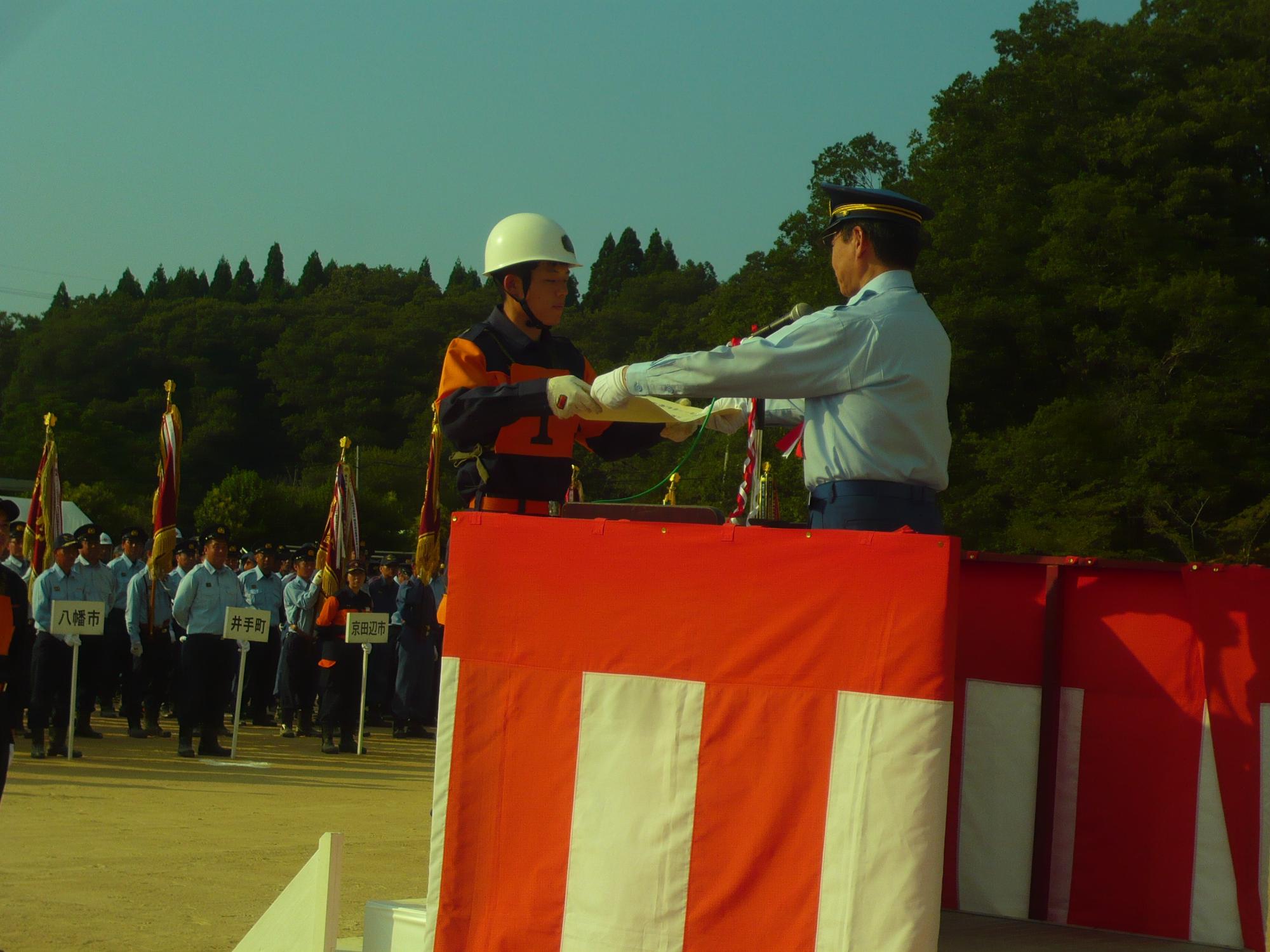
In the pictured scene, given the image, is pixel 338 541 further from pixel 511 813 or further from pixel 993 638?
pixel 511 813

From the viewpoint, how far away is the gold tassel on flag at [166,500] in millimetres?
13727

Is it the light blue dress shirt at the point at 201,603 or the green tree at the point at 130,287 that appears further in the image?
the green tree at the point at 130,287

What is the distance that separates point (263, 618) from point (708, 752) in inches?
479

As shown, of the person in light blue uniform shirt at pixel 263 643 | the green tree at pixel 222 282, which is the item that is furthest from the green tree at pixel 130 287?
the person in light blue uniform shirt at pixel 263 643

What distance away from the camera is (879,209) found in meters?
4.04

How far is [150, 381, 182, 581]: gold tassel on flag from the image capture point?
13727 millimetres

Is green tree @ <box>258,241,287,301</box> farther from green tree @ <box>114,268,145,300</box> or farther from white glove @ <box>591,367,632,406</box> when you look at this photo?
white glove @ <box>591,367,632,406</box>

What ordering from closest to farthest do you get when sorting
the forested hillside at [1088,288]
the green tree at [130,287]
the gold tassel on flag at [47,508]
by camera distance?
the gold tassel on flag at [47,508], the forested hillside at [1088,288], the green tree at [130,287]

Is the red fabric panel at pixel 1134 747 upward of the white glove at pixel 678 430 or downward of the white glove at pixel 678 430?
downward

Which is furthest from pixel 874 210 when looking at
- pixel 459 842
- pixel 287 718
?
pixel 287 718

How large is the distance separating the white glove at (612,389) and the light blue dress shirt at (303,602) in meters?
14.3

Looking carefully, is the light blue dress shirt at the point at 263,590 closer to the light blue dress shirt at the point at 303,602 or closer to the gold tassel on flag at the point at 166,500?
the light blue dress shirt at the point at 303,602

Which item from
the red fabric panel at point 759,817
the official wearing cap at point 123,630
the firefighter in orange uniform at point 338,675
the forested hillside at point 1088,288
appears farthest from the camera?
the forested hillside at point 1088,288

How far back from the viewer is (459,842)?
3559 millimetres
